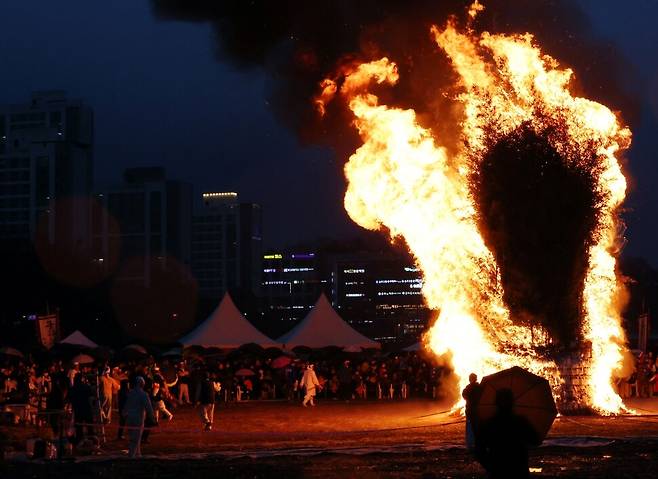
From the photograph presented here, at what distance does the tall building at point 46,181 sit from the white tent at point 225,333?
10757cm

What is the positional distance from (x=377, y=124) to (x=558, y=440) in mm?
11774

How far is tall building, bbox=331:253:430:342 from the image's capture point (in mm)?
178625

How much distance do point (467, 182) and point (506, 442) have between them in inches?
727

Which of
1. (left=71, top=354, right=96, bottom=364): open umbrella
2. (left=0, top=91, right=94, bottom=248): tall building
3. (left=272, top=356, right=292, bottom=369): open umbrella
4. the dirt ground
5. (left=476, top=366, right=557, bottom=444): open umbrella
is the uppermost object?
(left=0, top=91, right=94, bottom=248): tall building

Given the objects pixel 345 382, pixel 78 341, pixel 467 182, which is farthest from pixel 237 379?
pixel 467 182

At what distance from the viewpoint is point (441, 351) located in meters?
29.3

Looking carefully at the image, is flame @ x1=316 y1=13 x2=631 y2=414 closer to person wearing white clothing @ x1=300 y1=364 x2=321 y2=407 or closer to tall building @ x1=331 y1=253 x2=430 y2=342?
person wearing white clothing @ x1=300 y1=364 x2=321 y2=407

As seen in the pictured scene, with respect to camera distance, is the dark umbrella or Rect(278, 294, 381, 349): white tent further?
Rect(278, 294, 381, 349): white tent

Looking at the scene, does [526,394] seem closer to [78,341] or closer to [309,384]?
[309,384]

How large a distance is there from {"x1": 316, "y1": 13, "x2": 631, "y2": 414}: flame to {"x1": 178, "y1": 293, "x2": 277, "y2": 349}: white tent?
12.1 m

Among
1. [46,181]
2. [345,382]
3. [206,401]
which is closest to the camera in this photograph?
[206,401]

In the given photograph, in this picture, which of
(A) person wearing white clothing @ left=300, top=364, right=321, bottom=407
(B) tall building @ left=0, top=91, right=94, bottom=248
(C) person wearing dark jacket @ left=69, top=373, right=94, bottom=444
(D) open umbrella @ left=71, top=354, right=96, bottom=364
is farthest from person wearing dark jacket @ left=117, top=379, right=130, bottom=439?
(B) tall building @ left=0, top=91, right=94, bottom=248

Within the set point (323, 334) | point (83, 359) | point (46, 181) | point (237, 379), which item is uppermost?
point (46, 181)

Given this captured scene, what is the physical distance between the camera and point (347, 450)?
18500mm
